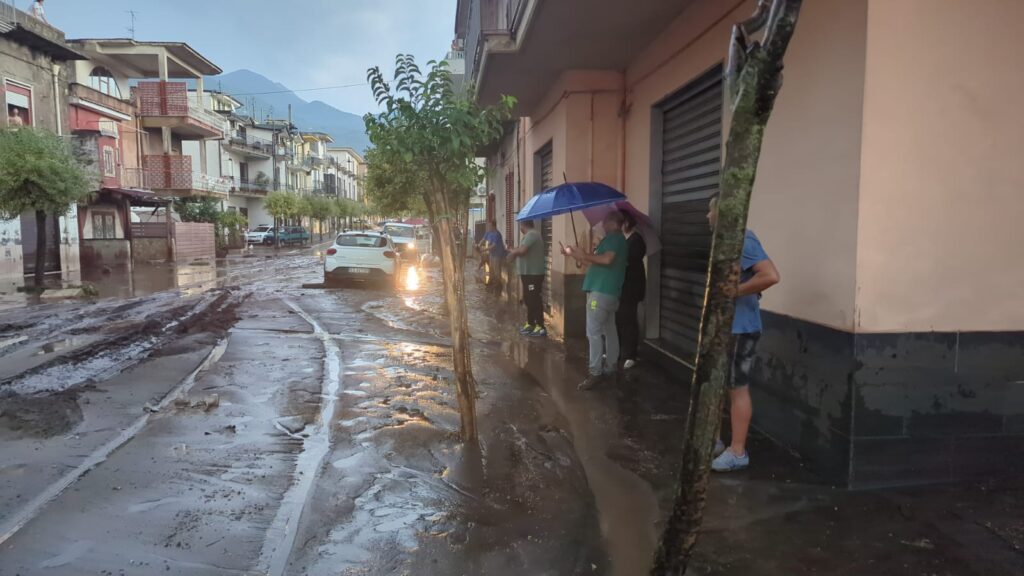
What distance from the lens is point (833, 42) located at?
391cm

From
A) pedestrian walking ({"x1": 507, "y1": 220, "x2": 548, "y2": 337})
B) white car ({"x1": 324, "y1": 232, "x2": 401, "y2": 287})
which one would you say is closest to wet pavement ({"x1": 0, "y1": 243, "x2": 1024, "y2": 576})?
pedestrian walking ({"x1": 507, "y1": 220, "x2": 548, "y2": 337})

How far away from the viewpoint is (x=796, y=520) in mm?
3488

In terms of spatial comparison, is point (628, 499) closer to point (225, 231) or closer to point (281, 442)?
point (281, 442)

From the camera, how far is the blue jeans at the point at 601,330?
6.34 m

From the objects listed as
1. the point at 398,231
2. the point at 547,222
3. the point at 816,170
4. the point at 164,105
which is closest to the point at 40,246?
the point at 547,222

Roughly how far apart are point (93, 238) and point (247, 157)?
3803 cm

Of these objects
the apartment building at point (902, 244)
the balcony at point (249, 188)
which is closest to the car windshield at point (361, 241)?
the apartment building at point (902, 244)

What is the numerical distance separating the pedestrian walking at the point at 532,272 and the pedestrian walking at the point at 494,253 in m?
3.57

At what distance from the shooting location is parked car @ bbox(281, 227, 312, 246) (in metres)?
51.0

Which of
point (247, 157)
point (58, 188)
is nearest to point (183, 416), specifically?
point (58, 188)

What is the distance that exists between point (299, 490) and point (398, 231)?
947 inches

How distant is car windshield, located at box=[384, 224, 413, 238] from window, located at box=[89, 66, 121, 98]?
15040 millimetres

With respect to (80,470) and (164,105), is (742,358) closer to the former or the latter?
(80,470)

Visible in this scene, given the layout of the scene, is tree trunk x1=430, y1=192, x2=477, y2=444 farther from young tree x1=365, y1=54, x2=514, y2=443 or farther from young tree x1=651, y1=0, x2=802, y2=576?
young tree x1=651, y1=0, x2=802, y2=576
